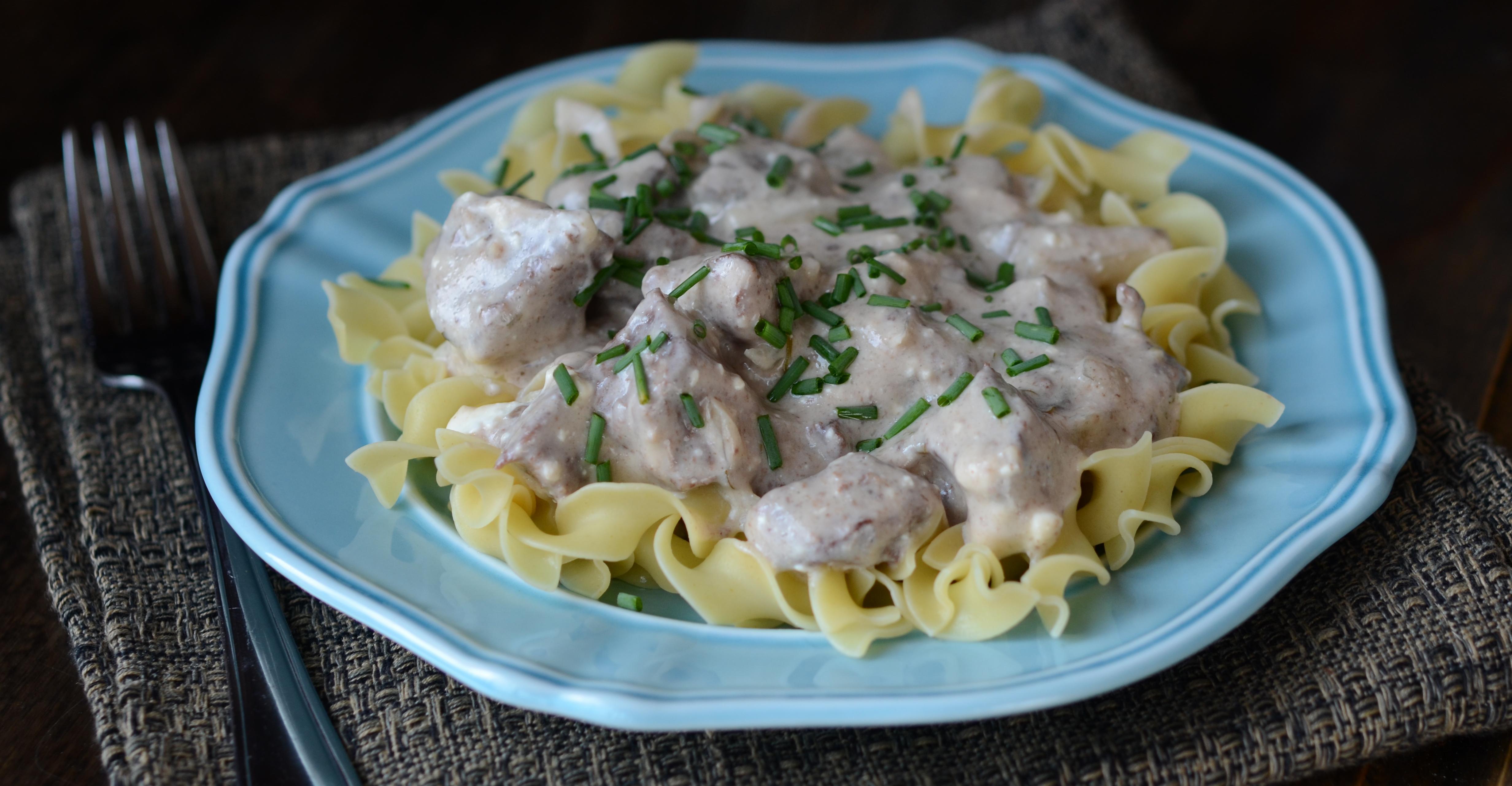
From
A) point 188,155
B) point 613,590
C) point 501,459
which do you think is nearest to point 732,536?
point 613,590

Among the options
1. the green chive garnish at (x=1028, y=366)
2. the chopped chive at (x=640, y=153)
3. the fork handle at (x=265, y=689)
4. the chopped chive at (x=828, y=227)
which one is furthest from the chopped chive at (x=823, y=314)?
the fork handle at (x=265, y=689)

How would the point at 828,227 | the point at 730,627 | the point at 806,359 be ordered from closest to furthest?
the point at 730,627 < the point at 806,359 < the point at 828,227

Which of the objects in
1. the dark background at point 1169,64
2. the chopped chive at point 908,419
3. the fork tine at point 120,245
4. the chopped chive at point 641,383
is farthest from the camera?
the dark background at point 1169,64

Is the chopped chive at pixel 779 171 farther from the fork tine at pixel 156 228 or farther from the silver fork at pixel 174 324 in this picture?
the fork tine at pixel 156 228

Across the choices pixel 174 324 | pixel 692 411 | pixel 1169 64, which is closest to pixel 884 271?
pixel 692 411

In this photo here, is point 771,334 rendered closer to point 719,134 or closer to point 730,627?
point 730,627

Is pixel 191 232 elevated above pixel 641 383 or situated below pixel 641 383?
below

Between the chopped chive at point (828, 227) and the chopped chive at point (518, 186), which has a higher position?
the chopped chive at point (518, 186)
